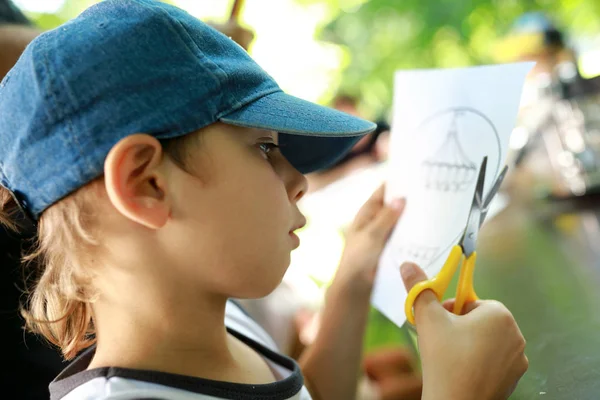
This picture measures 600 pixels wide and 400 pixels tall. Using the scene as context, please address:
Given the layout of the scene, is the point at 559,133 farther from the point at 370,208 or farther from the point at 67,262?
the point at 67,262

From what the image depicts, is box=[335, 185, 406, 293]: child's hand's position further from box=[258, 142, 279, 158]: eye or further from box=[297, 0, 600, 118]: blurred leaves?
box=[297, 0, 600, 118]: blurred leaves

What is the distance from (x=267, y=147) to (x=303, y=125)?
0.05m

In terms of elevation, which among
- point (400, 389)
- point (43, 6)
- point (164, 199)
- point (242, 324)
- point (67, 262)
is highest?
point (164, 199)

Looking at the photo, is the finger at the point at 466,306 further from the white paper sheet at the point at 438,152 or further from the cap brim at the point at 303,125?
the cap brim at the point at 303,125

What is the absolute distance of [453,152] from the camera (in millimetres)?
657

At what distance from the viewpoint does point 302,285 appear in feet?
4.69

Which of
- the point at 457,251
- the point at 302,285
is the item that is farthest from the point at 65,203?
the point at 302,285

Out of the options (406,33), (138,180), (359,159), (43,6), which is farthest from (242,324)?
(406,33)

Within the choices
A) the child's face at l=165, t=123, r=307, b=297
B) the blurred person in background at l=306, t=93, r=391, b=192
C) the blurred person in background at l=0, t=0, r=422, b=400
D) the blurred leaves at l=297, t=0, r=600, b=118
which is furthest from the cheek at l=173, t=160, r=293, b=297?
the blurred leaves at l=297, t=0, r=600, b=118

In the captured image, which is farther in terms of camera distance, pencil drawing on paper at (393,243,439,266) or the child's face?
pencil drawing on paper at (393,243,439,266)

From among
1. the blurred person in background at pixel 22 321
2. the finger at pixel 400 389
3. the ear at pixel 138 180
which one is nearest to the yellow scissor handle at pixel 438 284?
the ear at pixel 138 180

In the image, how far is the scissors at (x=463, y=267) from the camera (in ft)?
1.76

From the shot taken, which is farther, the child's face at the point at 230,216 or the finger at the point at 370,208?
the finger at the point at 370,208

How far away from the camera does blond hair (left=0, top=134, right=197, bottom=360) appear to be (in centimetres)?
50
